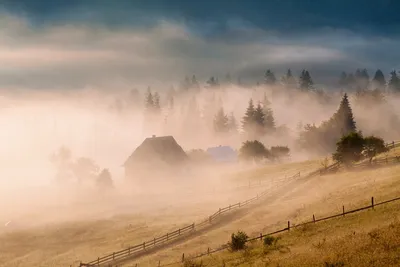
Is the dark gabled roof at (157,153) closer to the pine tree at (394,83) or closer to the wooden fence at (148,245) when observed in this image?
the wooden fence at (148,245)

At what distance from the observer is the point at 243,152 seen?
111812 mm

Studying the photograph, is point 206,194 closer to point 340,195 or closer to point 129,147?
point 340,195

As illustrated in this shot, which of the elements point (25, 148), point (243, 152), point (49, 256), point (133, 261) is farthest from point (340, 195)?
point (25, 148)

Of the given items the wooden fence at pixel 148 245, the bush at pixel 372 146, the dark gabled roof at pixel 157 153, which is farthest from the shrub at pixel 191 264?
the dark gabled roof at pixel 157 153

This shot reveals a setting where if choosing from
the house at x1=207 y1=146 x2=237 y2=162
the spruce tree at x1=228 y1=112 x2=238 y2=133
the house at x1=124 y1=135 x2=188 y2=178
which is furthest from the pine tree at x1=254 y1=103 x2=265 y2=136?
the house at x1=124 y1=135 x2=188 y2=178

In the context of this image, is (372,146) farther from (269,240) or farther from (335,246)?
(335,246)

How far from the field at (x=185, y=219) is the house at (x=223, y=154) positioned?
144ft

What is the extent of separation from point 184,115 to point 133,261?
147 metres

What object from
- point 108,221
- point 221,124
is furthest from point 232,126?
point 108,221

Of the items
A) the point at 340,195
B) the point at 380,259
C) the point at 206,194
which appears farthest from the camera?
the point at 206,194

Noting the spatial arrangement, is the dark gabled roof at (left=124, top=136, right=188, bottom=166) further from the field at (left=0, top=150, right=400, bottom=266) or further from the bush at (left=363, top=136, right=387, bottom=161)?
the bush at (left=363, top=136, right=387, bottom=161)

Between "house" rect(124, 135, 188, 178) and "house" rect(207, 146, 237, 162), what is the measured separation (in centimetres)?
2103

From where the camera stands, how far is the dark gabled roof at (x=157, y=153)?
100125mm

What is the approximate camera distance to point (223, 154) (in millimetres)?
124875
